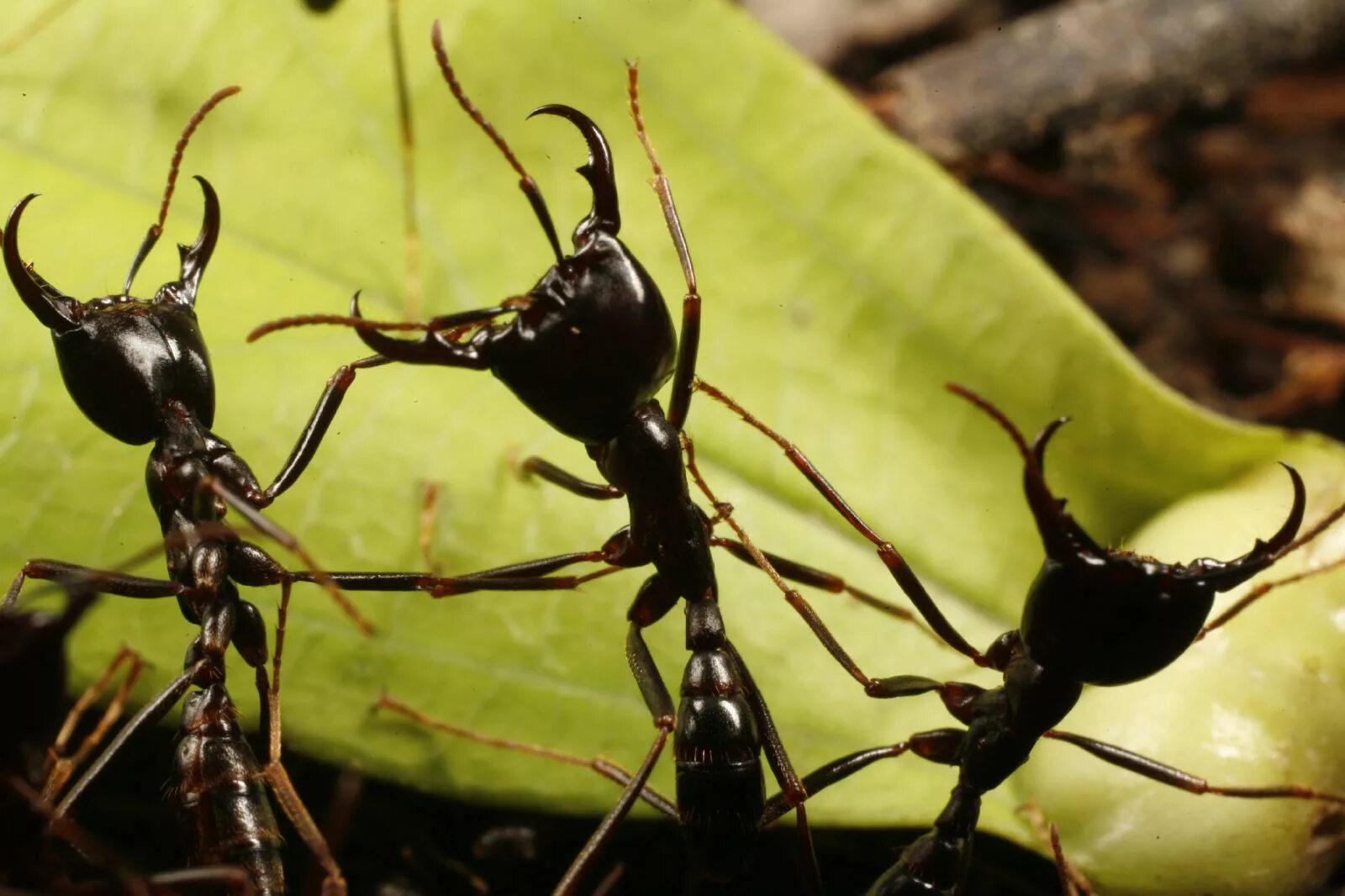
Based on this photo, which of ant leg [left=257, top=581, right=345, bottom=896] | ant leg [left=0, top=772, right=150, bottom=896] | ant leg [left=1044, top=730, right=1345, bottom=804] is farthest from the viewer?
ant leg [left=1044, top=730, right=1345, bottom=804]

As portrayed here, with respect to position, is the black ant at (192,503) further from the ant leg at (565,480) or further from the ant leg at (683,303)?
the ant leg at (683,303)

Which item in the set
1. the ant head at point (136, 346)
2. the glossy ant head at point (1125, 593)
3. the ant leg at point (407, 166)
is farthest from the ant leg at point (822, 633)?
the ant head at point (136, 346)

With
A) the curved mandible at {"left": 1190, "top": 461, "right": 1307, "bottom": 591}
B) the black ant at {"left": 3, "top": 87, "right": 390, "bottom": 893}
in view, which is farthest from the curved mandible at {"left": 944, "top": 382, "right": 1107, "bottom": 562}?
the black ant at {"left": 3, "top": 87, "right": 390, "bottom": 893}

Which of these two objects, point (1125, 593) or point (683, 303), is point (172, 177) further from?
point (1125, 593)

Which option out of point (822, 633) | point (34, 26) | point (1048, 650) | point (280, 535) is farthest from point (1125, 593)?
point (34, 26)

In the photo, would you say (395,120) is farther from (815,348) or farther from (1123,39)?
(1123,39)

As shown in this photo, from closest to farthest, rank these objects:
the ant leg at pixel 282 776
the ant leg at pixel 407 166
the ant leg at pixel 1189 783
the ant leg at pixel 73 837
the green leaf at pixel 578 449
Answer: the ant leg at pixel 73 837
the ant leg at pixel 282 776
the ant leg at pixel 1189 783
the green leaf at pixel 578 449
the ant leg at pixel 407 166

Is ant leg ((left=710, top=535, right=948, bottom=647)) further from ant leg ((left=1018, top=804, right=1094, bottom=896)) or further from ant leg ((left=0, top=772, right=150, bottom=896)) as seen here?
ant leg ((left=0, top=772, right=150, bottom=896))

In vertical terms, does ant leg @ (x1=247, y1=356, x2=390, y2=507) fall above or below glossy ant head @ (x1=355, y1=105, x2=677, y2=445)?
below
